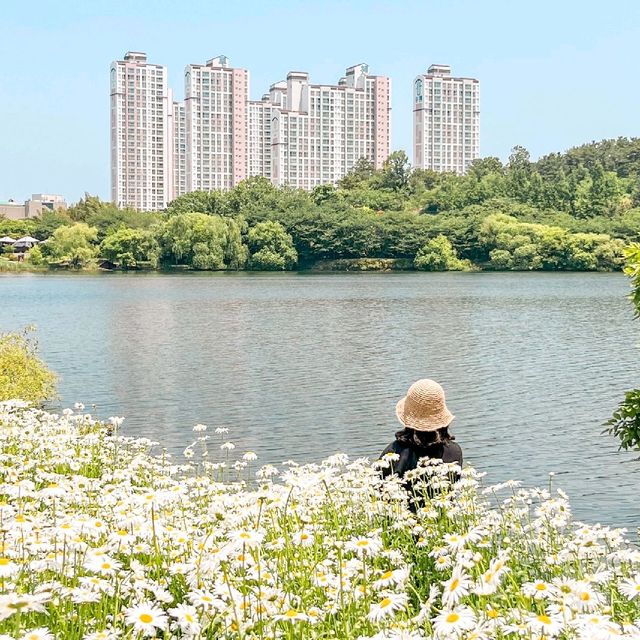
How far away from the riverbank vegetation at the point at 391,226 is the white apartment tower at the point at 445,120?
51.7m

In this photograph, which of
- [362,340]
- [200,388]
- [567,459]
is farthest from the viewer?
[362,340]

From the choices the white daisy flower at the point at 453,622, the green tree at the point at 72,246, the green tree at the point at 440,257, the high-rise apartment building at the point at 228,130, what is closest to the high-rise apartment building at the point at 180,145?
the high-rise apartment building at the point at 228,130

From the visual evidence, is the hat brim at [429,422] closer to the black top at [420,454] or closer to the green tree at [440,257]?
the black top at [420,454]

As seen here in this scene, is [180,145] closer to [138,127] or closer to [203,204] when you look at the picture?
[138,127]

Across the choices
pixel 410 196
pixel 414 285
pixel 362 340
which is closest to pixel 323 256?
pixel 410 196

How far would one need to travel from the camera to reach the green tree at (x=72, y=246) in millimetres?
88938

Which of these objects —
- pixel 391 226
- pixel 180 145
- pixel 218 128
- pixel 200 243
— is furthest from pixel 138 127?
pixel 391 226

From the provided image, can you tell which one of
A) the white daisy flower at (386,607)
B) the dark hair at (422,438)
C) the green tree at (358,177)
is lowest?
the dark hair at (422,438)

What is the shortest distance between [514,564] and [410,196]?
103 metres

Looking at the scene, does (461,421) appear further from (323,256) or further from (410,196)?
(410,196)

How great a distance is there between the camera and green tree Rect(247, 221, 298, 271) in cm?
8488

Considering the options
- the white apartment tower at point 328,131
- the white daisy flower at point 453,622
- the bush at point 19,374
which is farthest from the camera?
the white apartment tower at point 328,131

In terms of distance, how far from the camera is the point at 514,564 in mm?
4773

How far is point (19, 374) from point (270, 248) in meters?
71.9
